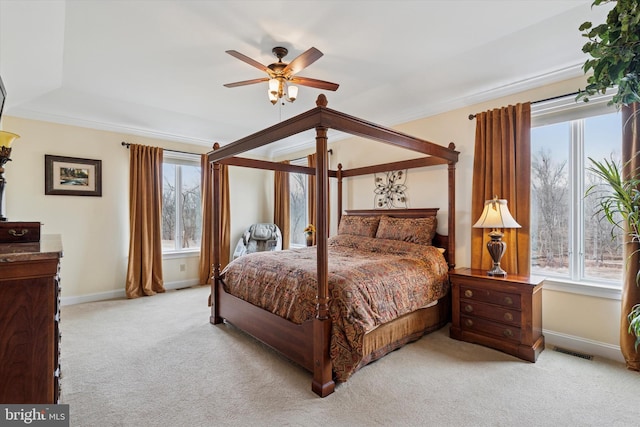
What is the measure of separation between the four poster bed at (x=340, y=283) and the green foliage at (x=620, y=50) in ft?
4.38

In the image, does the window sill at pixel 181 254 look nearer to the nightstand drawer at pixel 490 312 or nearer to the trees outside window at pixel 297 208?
the trees outside window at pixel 297 208

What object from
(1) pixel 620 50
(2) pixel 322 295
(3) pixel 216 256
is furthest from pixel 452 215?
(3) pixel 216 256

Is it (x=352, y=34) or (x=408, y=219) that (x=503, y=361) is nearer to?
(x=408, y=219)

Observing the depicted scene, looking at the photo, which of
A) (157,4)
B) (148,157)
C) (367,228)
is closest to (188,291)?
(148,157)

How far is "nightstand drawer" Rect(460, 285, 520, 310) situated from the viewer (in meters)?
2.58

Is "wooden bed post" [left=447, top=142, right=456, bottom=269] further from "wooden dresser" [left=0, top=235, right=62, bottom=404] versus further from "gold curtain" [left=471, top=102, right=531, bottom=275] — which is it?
"wooden dresser" [left=0, top=235, right=62, bottom=404]

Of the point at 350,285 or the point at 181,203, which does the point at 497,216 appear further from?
the point at 181,203

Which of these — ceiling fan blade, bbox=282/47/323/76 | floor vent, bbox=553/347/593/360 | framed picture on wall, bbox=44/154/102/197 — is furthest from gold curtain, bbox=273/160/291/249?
floor vent, bbox=553/347/593/360

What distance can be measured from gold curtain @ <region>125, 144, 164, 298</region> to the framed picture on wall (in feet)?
1.38

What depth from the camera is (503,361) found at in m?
2.47

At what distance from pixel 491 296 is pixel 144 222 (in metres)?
4.50

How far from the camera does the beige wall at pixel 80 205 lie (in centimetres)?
367

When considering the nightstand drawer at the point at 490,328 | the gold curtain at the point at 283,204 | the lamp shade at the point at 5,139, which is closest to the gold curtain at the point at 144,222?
the gold curtain at the point at 283,204

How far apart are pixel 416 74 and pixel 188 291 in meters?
4.35
